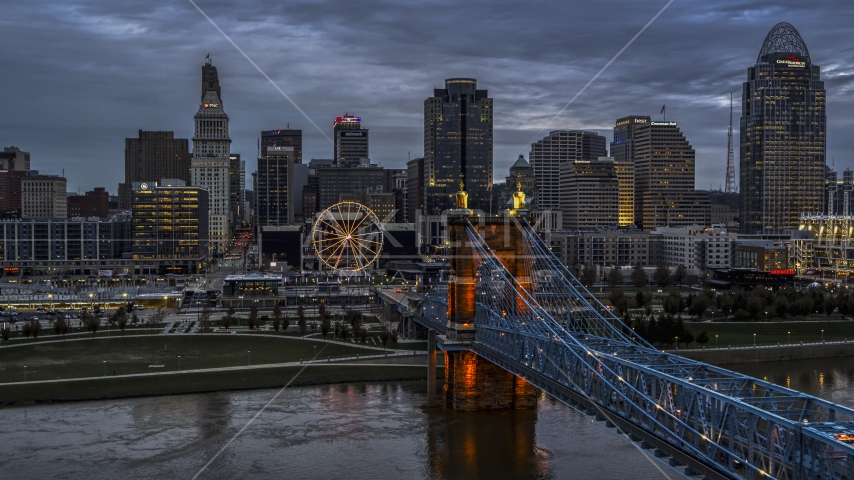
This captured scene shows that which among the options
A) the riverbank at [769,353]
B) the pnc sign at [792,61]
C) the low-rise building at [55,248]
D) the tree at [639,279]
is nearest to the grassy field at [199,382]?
the riverbank at [769,353]

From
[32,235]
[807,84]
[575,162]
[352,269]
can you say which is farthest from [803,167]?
[32,235]

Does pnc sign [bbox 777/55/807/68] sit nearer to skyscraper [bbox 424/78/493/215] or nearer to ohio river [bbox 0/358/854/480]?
skyscraper [bbox 424/78/493/215]

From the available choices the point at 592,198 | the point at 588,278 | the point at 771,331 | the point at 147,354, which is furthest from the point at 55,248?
the point at 592,198

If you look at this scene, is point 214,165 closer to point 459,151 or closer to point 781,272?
point 459,151

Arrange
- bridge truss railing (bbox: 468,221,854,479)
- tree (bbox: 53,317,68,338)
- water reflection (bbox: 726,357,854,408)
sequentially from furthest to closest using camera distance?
tree (bbox: 53,317,68,338) < water reflection (bbox: 726,357,854,408) < bridge truss railing (bbox: 468,221,854,479)

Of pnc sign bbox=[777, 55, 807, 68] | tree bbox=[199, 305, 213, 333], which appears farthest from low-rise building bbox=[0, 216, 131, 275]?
pnc sign bbox=[777, 55, 807, 68]

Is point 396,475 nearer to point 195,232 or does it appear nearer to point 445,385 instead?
point 445,385

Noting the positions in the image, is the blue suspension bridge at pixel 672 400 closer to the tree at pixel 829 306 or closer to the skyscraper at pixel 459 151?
the tree at pixel 829 306
